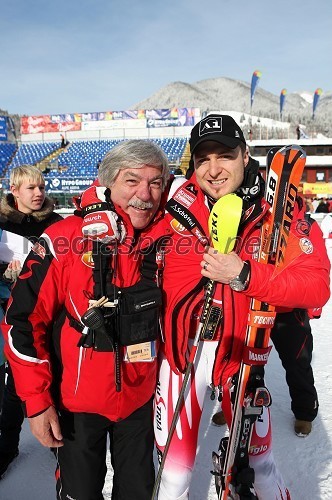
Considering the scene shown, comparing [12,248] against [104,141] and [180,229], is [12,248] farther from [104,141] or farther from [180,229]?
[104,141]

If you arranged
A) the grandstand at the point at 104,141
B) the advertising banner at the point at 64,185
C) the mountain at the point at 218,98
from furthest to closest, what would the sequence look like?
the mountain at the point at 218,98, the grandstand at the point at 104,141, the advertising banner at the point at 64,185

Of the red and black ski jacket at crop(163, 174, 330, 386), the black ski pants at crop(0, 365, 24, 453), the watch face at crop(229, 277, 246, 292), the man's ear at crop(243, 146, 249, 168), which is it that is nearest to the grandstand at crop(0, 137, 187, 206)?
the black ski pants at crop(0, 365, 24, 453)

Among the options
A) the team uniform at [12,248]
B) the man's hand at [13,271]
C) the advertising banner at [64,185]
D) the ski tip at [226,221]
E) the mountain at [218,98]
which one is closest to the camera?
the ski tip at [226,221]

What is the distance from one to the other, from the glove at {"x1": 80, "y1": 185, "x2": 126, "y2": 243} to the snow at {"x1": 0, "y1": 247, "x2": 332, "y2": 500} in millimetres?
2035

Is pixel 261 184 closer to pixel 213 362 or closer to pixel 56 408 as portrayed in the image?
pixel 213 362

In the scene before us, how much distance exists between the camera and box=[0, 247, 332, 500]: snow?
270 cm

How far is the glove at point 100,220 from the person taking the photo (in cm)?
172

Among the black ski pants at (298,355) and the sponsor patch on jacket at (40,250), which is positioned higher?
the sponsor patch on jacket at (40,250)

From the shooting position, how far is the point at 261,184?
2.01 m

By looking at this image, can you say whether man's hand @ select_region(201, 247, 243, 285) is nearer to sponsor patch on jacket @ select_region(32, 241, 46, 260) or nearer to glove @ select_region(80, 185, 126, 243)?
glove @ select_region(80, 185, 126, 243)

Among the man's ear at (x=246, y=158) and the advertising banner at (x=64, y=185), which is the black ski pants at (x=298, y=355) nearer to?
the man's ear at (x=246, y=158)

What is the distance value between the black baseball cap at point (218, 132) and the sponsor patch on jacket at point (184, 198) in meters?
0.22

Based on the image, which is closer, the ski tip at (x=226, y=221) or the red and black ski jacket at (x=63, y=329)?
the ski tip at (x=226, y=221)

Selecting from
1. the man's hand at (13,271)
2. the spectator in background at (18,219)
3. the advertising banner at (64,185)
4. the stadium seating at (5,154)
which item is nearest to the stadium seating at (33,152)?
the stadium seating at (5,154)
